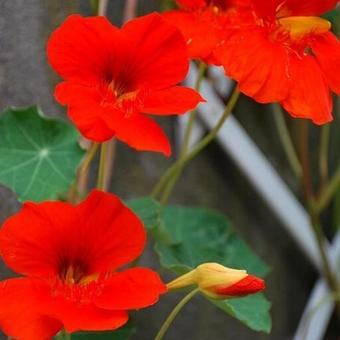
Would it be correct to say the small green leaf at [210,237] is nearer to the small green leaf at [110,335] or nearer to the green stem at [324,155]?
the small green leaf at [110,335]

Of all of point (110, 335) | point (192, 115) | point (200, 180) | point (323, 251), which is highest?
point (192, 115)

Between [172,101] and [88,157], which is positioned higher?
[172,101]

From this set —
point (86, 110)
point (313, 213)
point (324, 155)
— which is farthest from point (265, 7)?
point (324, 155)

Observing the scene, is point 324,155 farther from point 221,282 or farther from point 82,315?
point 82,315

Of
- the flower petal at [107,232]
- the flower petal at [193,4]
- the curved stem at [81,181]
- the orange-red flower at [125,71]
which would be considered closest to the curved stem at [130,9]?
the curved stem at [81,181]

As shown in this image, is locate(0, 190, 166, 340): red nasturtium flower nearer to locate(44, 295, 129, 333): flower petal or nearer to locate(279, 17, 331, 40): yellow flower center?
locate(44, 295, 129, 333): flower petal

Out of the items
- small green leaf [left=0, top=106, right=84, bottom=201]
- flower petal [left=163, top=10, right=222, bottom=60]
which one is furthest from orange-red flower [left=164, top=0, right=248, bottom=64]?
small green leaf [left=0, top=106, right=84, bottom=201]

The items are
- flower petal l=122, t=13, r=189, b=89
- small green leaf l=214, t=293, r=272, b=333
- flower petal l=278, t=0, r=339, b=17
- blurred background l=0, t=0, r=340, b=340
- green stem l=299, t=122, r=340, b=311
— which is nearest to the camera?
flower petal l=122, t=13, r=189, b=89

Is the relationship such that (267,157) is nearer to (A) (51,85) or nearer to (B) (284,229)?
(B) (284,229)
